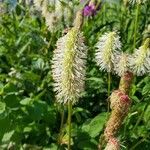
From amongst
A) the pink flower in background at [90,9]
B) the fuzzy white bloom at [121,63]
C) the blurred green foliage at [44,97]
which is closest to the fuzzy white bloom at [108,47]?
the fuzzy white bloom at [121,63]

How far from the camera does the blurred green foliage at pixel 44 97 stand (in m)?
3.57

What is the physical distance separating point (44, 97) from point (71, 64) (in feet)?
5.06

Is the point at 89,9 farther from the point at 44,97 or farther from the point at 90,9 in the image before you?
the point at 44,97

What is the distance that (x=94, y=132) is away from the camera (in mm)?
3588

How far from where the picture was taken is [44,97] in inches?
171

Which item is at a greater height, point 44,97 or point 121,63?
point 121,63

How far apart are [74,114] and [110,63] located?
0.85 metres

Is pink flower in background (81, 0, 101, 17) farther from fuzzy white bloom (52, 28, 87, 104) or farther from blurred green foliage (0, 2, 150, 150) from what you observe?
fuzzy white bloom (52, 28, 87, 104)

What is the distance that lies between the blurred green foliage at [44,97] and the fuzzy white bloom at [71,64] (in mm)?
446

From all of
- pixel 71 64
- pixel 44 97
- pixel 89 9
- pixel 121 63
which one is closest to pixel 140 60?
pixel 121 63

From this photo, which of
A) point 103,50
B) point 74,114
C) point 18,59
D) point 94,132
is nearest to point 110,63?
point 103,50

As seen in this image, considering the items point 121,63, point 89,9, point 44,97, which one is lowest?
point 44,97

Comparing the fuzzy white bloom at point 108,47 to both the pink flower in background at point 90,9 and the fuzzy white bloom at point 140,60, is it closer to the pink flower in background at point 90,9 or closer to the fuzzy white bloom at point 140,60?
the fuzzy white bloom at point 140,60

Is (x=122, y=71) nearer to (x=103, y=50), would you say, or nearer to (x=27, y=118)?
(x=103, y=50)
